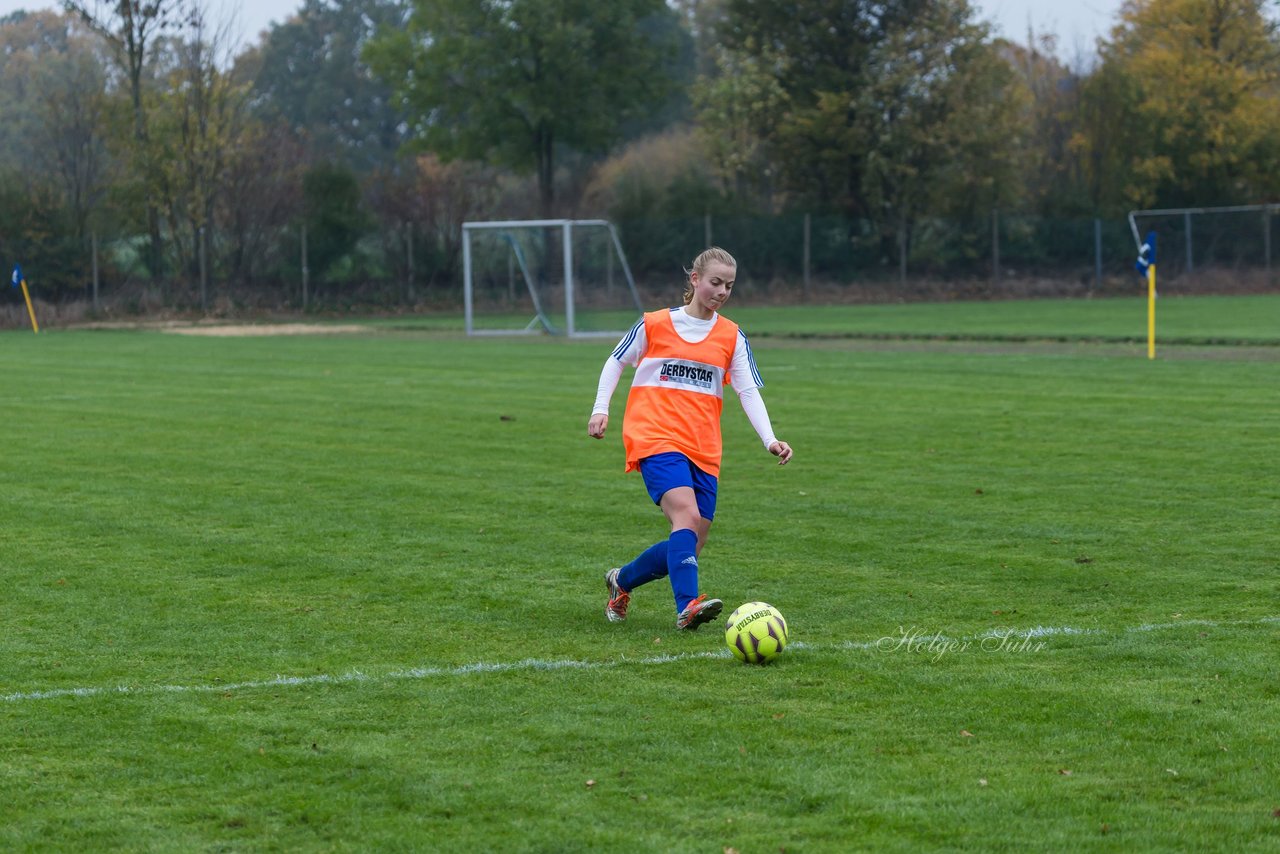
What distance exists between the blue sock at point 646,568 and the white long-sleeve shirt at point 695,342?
642 mm

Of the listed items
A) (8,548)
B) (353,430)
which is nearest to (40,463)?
(353,430)

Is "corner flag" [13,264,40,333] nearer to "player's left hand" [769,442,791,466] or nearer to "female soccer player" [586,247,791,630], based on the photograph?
"female soccer player" [586,247,791,630]

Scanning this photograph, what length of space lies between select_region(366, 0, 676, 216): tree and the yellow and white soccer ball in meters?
44.0

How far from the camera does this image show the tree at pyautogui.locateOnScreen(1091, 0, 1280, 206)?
47.7 metres

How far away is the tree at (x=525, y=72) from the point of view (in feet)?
162

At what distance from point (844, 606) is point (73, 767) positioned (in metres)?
3.56

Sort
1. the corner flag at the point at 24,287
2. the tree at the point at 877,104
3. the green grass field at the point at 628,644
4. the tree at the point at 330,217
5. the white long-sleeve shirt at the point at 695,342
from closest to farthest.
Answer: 1. the green grass field at the point at 628,644
2. the white long-sleeve shirt at the point at 695,342
3. the corner flag at the point at 24,287
4. the tree at the point at 330,217
5. the tree at the point at 877,104

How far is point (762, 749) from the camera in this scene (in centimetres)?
520

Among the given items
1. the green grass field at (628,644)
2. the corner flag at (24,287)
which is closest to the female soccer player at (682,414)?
A: the green grass field at (628,644)

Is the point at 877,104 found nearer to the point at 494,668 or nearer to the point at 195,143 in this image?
the point at 195,143

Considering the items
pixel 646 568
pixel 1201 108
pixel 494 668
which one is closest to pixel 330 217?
pixel 1201 108

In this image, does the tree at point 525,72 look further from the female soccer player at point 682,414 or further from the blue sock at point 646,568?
the blue sock at point 646,568

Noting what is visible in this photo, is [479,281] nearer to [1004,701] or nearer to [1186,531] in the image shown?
[1186,531]

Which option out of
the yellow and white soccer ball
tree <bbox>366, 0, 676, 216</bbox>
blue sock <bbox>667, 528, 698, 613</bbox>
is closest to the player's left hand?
blue sock <bbox>667, 528, 698, 613</bbox>
